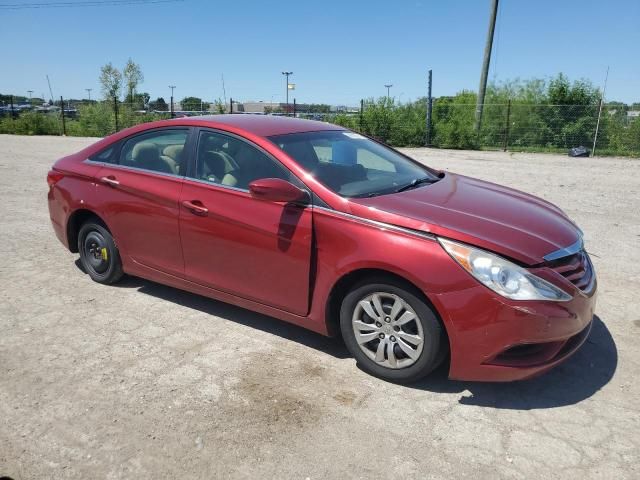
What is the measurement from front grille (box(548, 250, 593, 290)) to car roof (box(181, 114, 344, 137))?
2.11m

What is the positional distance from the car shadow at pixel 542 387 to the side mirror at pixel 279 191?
4.47 feet

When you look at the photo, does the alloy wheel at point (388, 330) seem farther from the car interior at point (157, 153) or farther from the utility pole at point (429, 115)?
the utility pole at point (429, 115)

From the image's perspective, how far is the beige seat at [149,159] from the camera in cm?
424

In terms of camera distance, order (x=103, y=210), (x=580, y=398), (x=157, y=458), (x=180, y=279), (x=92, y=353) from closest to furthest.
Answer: (x=157, y=458) < (x=580, y=398) < (x=92, y=353) < (x=180, y=279) < (x=103, y=210)

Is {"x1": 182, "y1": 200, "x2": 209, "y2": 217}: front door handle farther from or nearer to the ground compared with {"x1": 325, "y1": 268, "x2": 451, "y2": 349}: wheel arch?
farther from the ground

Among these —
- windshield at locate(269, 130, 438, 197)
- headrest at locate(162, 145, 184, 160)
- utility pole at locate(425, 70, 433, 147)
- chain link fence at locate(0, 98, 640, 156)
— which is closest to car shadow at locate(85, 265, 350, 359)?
windshield at locate(269, 130, 438, 197)

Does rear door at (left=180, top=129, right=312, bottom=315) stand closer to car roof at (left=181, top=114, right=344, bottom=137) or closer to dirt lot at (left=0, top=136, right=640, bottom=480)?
car roof at (left=181, top=114, right=344, bottom=137)

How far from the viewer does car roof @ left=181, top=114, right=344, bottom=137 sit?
13.1 ft

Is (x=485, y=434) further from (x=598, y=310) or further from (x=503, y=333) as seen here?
(x=598, y=310)

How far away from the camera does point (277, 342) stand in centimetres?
384

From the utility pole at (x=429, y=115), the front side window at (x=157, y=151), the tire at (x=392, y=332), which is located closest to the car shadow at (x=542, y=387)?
the tire at (x=392, y=332)

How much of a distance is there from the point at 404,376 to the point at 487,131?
20.1m

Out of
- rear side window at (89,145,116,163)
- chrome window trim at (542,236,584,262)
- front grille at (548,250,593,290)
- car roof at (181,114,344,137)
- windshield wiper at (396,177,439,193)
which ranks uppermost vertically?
car roof at (181,114,344,137)

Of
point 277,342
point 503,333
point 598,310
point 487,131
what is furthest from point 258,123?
point 487,131
